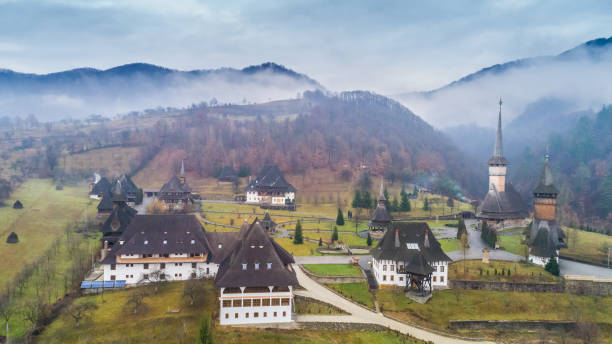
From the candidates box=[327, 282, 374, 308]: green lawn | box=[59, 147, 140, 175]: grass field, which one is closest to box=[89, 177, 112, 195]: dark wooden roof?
box=[59, 147, 140, 175]: grass field

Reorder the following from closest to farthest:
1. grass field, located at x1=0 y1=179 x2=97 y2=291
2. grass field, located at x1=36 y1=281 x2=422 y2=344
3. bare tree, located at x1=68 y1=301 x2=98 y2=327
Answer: grass field, located at x1=36 y1=281 x2=422 y2=344 → bare tree, located at x1=68 y1=301 x2=98 y2=327 → grass field, located at x1=0 y1=179 x2=97 y2=291

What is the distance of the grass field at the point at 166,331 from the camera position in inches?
1329

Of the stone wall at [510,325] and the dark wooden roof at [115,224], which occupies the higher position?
the dark wooden roof at [115,224]

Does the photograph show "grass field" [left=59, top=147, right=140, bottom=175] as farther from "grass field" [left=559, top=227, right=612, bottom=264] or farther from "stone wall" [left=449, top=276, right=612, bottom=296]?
"grass field" [left=559, top=227, right=612, bottom=264]

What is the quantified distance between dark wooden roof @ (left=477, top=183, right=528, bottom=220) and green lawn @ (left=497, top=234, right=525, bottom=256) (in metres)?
7.08

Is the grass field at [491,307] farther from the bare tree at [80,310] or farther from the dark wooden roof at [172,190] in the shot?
the dark wooden roof at [172,190]

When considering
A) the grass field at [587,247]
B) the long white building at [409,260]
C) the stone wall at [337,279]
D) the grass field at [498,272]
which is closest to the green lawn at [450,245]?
the grass field at [498,272]

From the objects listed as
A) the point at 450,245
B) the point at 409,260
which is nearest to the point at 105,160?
the point at 450,245

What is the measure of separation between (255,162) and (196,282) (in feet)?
318

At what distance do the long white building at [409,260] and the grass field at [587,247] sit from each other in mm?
23851

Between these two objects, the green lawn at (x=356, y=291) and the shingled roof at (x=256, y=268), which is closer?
the shingled roof at (x=256, y=268)

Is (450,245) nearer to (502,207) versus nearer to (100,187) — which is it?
(502,207)

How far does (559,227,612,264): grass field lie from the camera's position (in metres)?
56.0

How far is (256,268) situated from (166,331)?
8.83m
